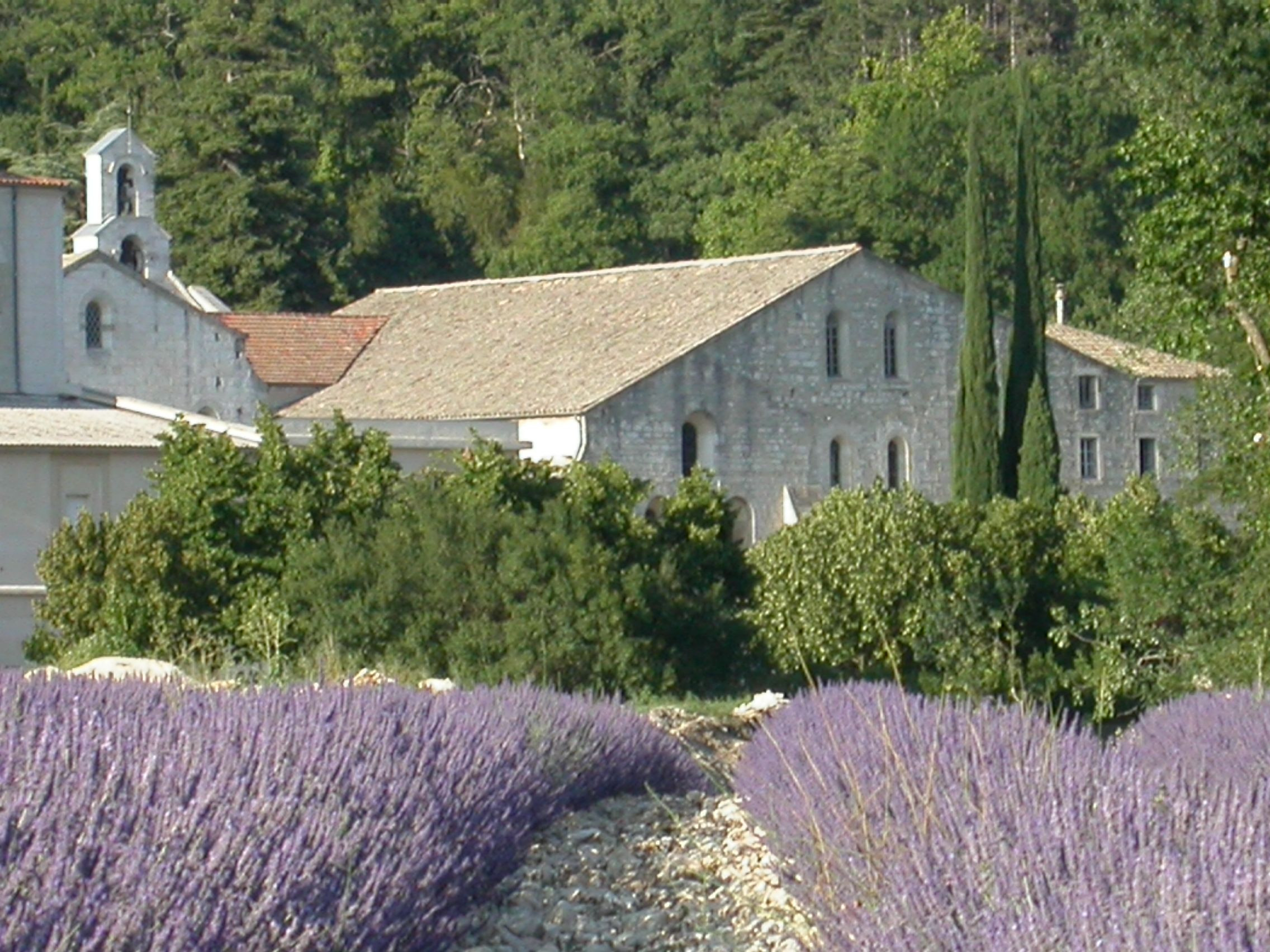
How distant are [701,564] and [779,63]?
212ft

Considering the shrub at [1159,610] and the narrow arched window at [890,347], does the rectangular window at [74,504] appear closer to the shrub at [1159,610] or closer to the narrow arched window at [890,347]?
the shrub at [1159,610]

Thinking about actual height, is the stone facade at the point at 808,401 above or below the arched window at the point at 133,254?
below

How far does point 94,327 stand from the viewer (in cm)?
5159

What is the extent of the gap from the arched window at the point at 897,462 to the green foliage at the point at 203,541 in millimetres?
28428

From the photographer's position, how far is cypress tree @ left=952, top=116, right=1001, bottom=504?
47.1 metres

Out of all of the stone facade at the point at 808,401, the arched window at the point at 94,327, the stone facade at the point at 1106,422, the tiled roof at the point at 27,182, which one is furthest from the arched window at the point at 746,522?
the tiled roof at the point at 27,182

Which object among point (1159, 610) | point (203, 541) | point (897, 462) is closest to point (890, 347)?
point (897, 462)

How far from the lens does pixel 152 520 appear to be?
2367 centimetres

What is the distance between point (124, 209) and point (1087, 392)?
23.8m

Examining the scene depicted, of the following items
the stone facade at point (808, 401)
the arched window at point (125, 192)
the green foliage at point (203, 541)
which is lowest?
the green foliage at point (203, 541)

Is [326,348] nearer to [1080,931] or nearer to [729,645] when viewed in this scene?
[729,645]

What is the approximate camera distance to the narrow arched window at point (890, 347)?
169 feet

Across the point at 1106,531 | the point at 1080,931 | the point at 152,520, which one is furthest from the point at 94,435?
the point at 1080,931

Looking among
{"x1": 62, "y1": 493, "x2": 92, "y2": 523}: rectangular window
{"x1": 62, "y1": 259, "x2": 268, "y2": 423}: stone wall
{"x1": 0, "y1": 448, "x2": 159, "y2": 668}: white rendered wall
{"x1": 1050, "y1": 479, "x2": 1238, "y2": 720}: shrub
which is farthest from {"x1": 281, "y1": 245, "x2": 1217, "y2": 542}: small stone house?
{"x1": 1050, "y1": 479, "x2": 1238, "y2": 720}: shrub
